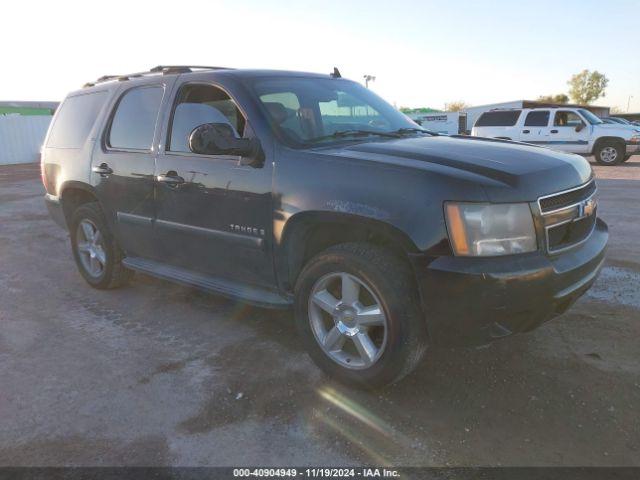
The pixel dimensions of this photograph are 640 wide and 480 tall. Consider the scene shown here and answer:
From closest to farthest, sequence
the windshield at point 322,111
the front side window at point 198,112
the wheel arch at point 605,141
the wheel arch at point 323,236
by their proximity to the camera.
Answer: the wheel arch at point 323,236 < the windshield at point 322,111 < the front side window at point 198,112 < the wheel arch at point 605,141

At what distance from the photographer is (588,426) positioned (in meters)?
2.56

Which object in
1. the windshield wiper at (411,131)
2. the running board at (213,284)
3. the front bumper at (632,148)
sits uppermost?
the windshield wiper at (411,131)

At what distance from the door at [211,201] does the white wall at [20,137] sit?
24953mm

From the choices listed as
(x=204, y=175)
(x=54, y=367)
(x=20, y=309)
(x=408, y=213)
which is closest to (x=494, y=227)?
(x=408, y=213)

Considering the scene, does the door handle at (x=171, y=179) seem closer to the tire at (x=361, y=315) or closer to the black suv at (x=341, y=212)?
the black suv at (x=341, y=212)

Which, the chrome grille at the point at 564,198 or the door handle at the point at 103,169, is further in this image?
the door handle at the point at 103,169

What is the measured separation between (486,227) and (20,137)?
28060mm

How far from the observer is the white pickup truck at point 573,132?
16500 mm

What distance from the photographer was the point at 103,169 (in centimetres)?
437

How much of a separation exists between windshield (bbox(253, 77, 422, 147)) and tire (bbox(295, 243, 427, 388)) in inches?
34.2

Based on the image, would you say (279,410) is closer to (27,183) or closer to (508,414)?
(508,414)

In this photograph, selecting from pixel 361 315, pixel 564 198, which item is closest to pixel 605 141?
pixel 564 198

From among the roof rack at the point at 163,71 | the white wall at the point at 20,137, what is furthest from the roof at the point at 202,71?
the white wall at the point at 20,137

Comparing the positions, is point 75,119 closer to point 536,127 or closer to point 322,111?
point 322,111
